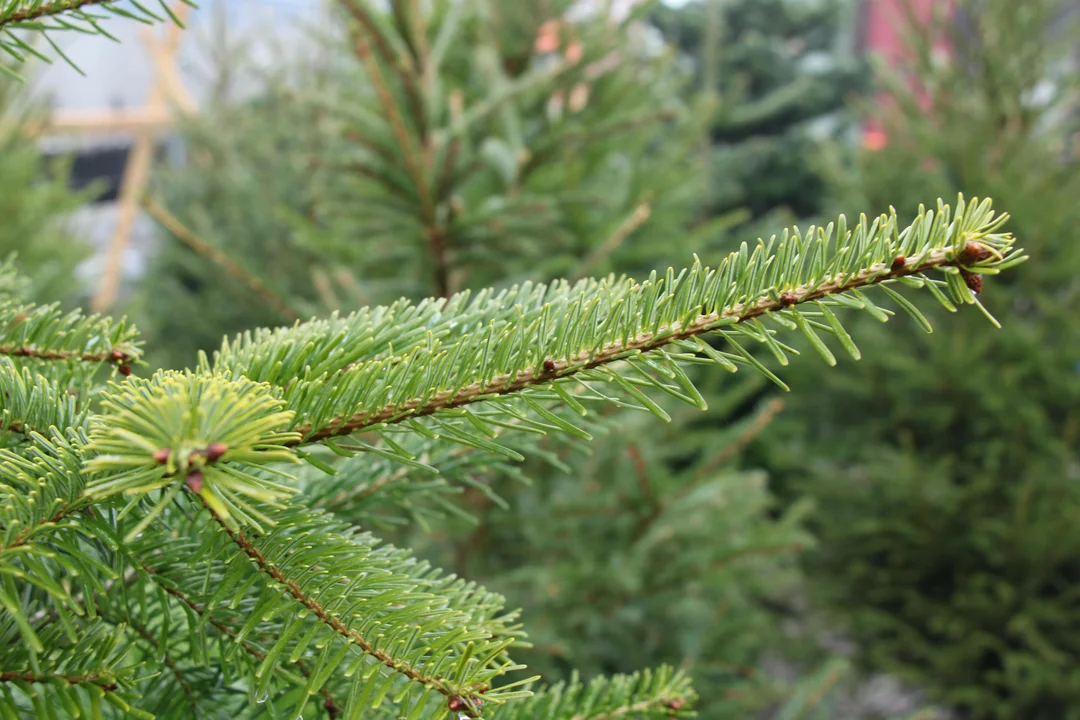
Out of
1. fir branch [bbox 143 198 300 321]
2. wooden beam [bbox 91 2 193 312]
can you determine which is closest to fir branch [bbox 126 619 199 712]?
fir branch [bbox 143 198 300 321]

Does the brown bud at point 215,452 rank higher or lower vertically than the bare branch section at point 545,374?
lower

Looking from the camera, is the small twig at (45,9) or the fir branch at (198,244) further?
the fir branch at (198,244)

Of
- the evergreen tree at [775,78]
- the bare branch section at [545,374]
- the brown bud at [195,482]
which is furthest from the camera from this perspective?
the evergreen tree at [775,78]

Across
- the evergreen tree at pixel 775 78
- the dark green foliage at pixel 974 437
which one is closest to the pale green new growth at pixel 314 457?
the dark green foliage at pixel 974 437

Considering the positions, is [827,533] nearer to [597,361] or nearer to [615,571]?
[615,571]

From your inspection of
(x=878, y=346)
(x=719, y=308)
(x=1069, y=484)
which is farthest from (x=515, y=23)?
(x=1069, y=484)

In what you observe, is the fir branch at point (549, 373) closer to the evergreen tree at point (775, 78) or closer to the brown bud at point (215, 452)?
the brown bud at point (215, 452)

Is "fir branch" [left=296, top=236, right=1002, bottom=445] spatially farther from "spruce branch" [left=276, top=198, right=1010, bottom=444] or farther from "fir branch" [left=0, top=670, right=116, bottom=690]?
"fir branch" [left=0, top=670, right=116, bottom=690]
